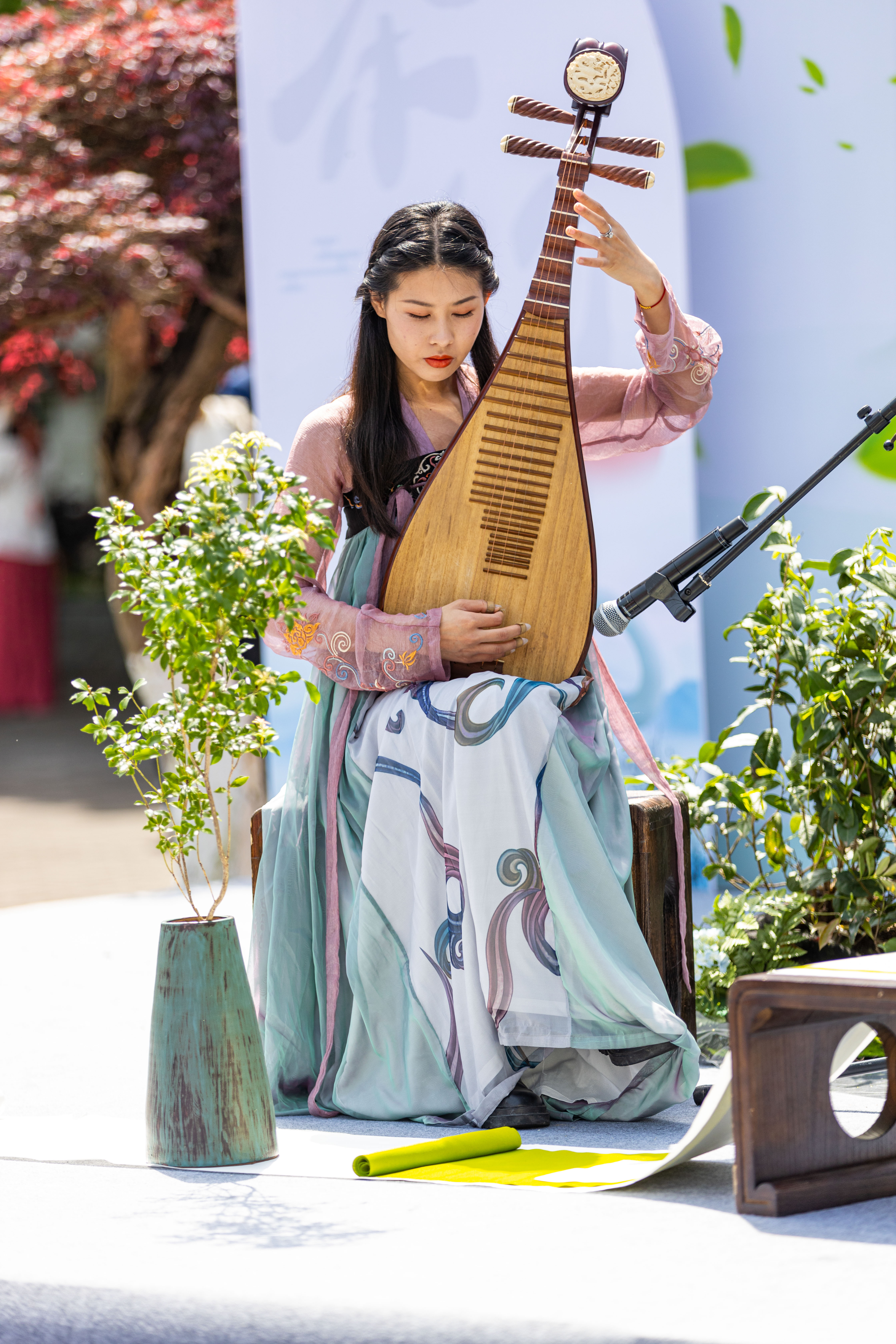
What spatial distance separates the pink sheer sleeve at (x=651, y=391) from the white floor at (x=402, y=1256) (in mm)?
1041

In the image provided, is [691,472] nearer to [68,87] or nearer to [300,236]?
[300,236]

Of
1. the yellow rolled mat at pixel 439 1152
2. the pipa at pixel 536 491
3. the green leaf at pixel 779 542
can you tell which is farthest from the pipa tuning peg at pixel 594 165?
the yellow rolled mat at pixel 439 1152

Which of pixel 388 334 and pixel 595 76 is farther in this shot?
pixel 388 334

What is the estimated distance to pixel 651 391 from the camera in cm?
253

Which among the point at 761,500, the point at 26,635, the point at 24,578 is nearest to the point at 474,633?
the point at 761,500

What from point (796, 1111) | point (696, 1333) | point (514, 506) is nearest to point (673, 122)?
point (514, 506)

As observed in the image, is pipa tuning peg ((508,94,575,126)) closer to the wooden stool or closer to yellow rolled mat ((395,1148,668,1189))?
the wooden stool

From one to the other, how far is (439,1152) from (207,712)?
23.9 inches

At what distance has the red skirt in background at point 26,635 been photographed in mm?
10664

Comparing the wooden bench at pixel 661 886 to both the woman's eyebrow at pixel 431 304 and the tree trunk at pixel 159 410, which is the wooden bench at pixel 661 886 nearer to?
the woman's eyebrow at pixel 431 304

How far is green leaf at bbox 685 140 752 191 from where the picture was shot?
12.3ft

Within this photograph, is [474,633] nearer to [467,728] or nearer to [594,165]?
[467,728]

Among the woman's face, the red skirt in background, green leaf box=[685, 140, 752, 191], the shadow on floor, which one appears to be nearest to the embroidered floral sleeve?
the woman's face

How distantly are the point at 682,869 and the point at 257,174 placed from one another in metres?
2.46
